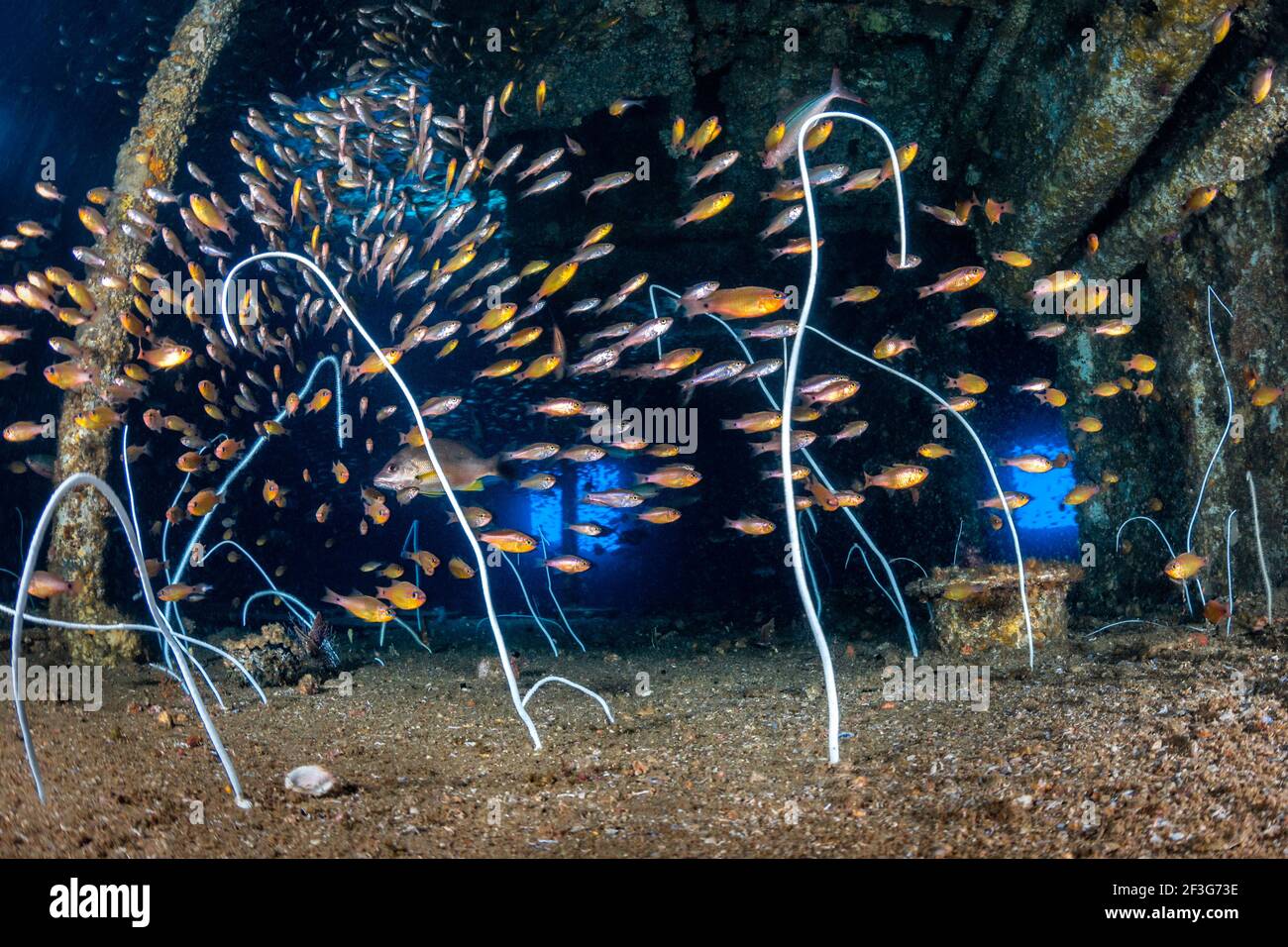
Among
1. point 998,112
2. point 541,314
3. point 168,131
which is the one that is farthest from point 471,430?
point 998,112

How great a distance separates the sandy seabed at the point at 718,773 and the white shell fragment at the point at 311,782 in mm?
72

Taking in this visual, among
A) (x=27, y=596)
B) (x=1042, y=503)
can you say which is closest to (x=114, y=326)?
(x=27, y=596)

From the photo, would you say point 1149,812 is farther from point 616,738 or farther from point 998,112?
point 998,112

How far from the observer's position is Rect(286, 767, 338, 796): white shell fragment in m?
3.11

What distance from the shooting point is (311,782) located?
3.14 metres

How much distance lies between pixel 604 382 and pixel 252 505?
8300mm

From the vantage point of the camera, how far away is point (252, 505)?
1368cm

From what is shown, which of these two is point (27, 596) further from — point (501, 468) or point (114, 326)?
point (114, 326)

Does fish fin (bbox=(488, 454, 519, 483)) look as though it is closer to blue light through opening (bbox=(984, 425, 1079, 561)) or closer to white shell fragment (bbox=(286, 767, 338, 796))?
white shell fragment (bbox=(286, 767, 338, 796))

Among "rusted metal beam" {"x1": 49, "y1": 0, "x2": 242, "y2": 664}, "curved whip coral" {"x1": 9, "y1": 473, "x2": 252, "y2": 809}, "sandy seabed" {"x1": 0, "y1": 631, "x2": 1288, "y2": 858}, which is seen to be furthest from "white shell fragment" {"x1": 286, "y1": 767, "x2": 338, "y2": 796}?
"rusted metal beam" {"x1": 49, "y1": 0, "x2": 242, "y2": 664}

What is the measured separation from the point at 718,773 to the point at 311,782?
2041mm

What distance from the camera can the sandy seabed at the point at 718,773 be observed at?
2.33 m
